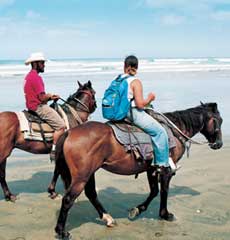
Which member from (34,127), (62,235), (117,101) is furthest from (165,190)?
(34,127)

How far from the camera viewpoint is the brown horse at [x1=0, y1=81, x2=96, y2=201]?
7348 mm

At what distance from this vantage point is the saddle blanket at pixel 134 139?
5883 mm

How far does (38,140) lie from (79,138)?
7.91 ft

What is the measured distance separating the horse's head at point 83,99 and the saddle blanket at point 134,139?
2439mm

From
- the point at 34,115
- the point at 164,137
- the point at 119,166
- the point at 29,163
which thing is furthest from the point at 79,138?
the point at 29,163

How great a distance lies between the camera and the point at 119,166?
5.93 metres

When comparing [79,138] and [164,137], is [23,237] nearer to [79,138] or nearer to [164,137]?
[79,138]

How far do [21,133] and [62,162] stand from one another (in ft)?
6.85

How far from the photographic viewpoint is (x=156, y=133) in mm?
6059

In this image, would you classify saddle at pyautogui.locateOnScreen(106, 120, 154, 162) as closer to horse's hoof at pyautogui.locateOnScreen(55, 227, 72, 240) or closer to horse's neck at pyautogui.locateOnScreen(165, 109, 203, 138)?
horse's neck at pyautogui.locateOnScreen(165, 109, 203, 138)

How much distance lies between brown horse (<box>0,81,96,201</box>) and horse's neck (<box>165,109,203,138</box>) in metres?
2.25

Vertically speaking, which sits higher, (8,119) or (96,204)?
(8,119)

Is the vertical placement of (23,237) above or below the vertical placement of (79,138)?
below

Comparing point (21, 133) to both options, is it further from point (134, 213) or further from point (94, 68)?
point (94, 68)
